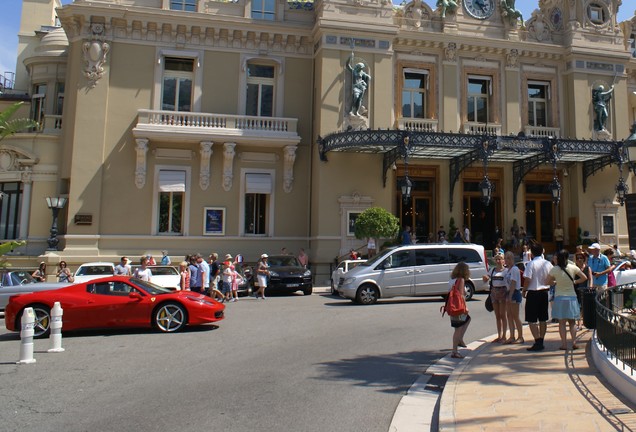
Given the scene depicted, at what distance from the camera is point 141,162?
2302 centimetres

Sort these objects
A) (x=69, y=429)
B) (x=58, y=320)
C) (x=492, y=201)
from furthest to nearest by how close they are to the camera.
A: (x=492, y=201), (x=58, y=320), (x=69, y=429)

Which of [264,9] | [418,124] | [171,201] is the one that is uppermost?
[264,9]

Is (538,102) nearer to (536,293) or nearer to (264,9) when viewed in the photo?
(264,9)

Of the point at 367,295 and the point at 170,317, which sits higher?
the point at 367,295

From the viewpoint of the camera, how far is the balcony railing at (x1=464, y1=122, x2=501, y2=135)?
83.3 ft

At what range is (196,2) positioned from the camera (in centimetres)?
2441

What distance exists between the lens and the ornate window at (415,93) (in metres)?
25.7

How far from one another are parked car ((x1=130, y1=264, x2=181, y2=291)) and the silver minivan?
222 inches

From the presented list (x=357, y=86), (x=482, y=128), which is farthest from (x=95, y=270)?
(x=482, y=128)

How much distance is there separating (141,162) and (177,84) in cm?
431

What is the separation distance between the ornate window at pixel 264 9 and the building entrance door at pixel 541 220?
1620cm

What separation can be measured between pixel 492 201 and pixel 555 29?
404 inches

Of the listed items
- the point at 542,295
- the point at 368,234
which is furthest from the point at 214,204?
the point at 542,295

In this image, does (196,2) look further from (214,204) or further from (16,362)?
(16,362)
